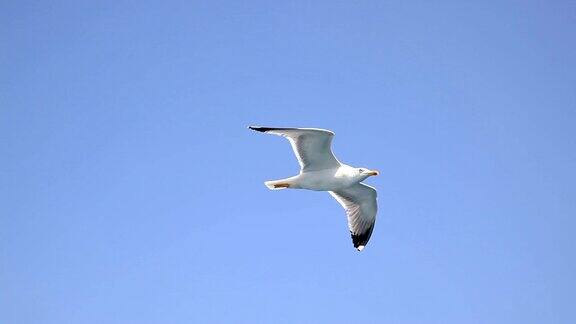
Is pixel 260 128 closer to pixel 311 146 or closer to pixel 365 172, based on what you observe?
pixel 311 146

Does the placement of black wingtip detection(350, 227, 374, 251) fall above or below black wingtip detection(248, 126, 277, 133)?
below

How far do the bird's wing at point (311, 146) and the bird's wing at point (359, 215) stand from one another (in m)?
2.09

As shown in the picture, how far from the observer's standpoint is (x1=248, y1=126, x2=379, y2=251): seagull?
1513cm

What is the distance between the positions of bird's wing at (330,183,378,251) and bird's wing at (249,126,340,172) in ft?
6.87

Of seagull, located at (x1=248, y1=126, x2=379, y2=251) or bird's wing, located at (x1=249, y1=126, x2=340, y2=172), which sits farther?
seagull, located at (x1=248, y1=126, x2=379, y2=251)

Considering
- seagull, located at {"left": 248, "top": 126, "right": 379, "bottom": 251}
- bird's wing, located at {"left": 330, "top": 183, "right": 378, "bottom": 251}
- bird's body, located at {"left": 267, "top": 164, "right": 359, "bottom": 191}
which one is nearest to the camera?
seagull, located at {"left": 248, "top": 126, "right": 379, "bottom": 251}

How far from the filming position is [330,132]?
14.9 meters

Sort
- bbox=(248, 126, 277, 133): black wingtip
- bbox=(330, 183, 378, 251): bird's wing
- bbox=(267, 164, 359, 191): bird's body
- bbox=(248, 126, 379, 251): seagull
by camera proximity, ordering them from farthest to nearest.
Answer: bbox=(330, 183, 378, 251): bird's wing, bbox=(267, 164, 359, 191): bird's body, bbox=(248, 126, 379, 251): seagull, bbox=(248, 126, 277, 133): black wingtip

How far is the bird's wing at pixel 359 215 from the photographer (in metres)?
18.1

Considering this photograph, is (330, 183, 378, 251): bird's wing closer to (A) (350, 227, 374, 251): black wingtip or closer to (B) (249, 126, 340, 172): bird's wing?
(A) (350, 227, 374, 251): black wingtip

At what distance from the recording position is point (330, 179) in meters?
16.3

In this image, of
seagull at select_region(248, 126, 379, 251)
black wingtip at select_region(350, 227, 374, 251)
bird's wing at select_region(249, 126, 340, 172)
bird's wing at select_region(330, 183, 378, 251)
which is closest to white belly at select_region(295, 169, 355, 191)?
seagull at select_region(248, 126, 379, 251)

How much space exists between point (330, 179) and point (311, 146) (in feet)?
4.17

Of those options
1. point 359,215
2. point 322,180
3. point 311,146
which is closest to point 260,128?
point 311,146
